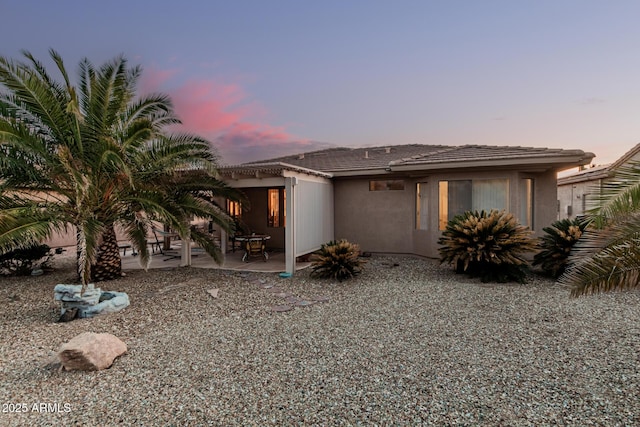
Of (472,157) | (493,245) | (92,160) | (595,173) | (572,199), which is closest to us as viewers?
(92,160)

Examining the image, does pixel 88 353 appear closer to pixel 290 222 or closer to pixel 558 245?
pixel 290 222

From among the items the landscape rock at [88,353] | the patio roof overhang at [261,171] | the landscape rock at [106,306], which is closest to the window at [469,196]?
the patio roof overhang at [261,171]

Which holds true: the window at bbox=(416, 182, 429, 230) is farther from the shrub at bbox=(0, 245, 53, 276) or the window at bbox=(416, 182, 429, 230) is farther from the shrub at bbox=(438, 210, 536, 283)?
the shrub at bbox=(0, 245, 53, 276)

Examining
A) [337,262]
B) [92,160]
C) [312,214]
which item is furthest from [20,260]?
[337,262]

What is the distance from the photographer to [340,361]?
360cm

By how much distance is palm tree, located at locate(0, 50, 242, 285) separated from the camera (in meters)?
5.82

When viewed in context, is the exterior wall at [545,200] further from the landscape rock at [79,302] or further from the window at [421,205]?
the landscape rock at [79,302]

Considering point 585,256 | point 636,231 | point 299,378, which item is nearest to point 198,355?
point 299,378

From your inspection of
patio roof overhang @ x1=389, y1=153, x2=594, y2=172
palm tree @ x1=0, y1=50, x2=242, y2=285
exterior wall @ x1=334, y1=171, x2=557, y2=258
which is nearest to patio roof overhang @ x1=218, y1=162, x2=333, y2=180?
palm tree @ x1=0, y1=50, x2=242, y2=285

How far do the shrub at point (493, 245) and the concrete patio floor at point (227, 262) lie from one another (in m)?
4.49

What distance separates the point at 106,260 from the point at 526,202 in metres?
12.2

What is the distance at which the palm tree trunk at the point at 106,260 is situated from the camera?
25.4 ft

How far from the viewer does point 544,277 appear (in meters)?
7.85

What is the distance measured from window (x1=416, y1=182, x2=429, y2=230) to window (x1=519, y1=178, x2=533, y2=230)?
2.78 m
